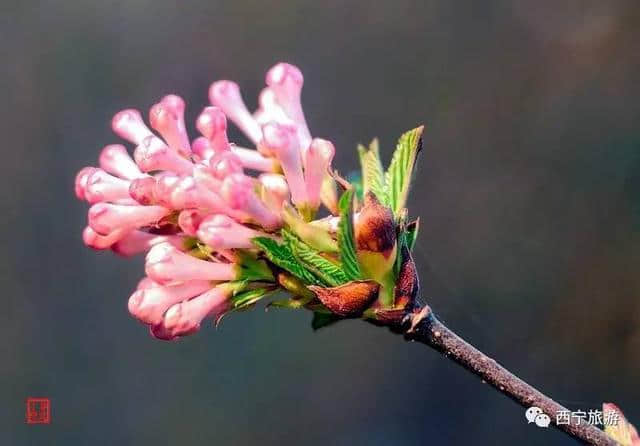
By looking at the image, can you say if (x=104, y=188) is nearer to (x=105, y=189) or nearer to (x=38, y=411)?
(x=105, y=189)

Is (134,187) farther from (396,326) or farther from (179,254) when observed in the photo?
(396,326)

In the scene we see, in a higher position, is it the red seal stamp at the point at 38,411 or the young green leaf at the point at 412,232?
the young green leaf at the point at 412,232

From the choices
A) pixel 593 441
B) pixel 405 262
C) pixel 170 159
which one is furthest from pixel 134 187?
pixel 593 441

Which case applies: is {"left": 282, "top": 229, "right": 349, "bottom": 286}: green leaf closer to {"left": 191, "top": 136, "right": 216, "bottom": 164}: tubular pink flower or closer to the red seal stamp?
{"left": 191, "top": 136, "right": 216, "bottom": 164}: tubular pink flower

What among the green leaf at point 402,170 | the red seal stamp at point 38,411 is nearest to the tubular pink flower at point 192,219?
the green leaf at point 402,170
